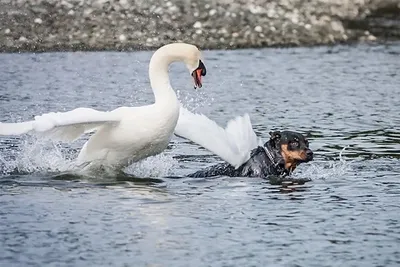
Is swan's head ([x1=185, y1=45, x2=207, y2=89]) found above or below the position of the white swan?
above

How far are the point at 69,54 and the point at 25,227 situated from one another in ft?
48.9

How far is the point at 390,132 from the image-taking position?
1650 cm

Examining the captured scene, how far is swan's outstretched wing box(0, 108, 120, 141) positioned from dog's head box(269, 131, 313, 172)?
5.65 ft

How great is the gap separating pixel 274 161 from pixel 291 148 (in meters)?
0.24

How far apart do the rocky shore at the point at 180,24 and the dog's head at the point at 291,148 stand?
12.7 metres

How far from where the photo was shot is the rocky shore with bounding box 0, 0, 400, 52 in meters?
25.8

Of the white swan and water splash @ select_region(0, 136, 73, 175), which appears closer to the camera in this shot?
the white swan

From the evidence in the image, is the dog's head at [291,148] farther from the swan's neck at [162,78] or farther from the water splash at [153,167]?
the swan's neck at [162,78]

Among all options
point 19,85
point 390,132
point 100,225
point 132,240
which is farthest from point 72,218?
point 19,85

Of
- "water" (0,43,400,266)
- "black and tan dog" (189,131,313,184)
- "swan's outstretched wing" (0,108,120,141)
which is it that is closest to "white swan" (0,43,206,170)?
"swan's outstretched wing" (0,108,120,141)

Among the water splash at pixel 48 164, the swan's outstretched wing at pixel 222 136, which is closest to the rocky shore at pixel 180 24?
the water splash at pixel 48 164

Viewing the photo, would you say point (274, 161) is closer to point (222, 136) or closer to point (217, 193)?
point (222, 136)

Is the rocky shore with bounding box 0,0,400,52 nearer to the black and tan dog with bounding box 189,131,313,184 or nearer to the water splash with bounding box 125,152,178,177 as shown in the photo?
the water splash with bounding box 125,152,178,177

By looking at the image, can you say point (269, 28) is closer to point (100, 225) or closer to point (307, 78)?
point (307, 78)
